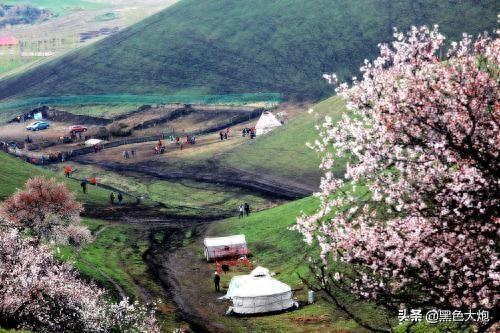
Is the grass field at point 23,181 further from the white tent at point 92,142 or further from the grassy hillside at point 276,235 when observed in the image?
the white tent at point 92,142

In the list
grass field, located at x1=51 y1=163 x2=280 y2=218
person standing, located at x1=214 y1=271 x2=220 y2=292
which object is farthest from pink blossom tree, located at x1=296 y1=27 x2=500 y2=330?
grass field, located at x1=51 y1=163 x2=280 y2=218

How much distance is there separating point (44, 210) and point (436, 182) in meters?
42.4

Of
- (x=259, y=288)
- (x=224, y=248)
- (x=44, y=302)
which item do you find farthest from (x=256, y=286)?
(x=44, y=302)

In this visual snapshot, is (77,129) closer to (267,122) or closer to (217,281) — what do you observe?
(267,122)

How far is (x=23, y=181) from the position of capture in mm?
88500

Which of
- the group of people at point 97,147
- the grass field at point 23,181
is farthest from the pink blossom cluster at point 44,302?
the group of people at point 97,147

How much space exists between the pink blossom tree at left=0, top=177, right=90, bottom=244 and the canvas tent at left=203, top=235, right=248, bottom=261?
37.3ft

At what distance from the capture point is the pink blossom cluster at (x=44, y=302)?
37.1 m

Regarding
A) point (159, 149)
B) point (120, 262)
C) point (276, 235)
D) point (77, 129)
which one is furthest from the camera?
point (77, 129)

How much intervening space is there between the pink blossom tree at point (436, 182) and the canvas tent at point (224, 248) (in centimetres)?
4013

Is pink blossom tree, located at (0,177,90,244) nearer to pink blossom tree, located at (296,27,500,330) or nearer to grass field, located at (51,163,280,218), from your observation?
grass field, located at (51,163,280,218)

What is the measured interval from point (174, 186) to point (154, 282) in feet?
154

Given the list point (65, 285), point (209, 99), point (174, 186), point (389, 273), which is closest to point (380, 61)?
point (389, 273)

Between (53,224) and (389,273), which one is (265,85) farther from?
(389,273)
